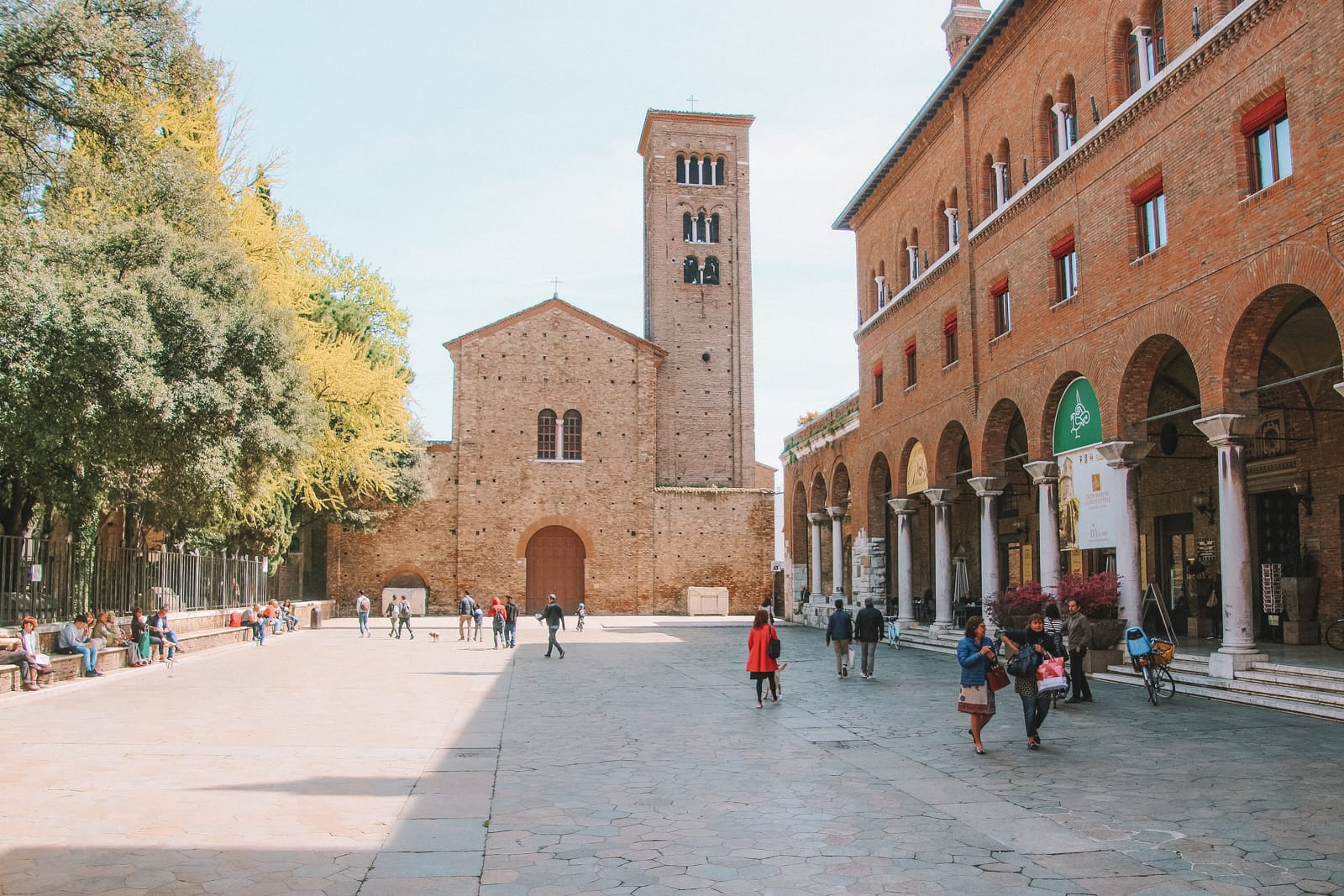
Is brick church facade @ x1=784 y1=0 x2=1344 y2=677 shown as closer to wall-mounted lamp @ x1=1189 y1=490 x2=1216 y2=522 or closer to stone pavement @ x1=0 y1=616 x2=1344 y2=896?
wall-mounted lamp @ x1=1189 y1=490 x2=1216 y2=522

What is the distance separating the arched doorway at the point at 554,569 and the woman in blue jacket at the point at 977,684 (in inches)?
1262

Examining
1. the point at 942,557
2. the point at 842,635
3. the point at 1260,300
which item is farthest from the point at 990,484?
the point at 1260,300

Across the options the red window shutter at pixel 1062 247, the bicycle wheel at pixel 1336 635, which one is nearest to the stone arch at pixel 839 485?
the red window shutter at pixel 1062 247

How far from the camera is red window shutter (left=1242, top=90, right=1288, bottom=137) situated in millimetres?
11609

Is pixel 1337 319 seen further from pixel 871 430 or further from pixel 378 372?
pixel 378 372

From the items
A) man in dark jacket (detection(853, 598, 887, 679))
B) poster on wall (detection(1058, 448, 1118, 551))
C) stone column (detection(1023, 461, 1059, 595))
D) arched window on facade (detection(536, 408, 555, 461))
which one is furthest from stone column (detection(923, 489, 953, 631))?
arched window on facade (detection(536, 408, 555, 461))

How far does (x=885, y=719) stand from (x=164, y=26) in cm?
1451

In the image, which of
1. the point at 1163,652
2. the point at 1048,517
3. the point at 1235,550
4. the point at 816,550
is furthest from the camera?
the point at 816,550

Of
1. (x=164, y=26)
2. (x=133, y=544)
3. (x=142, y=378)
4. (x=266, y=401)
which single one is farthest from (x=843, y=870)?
(x=133, y=544)

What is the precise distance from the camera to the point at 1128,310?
571 inches

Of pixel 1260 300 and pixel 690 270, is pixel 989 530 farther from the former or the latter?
pixel 690 270

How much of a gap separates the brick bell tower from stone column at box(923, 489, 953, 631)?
908 inches

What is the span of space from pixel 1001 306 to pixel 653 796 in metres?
14.4

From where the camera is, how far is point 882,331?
2578 centimetres
